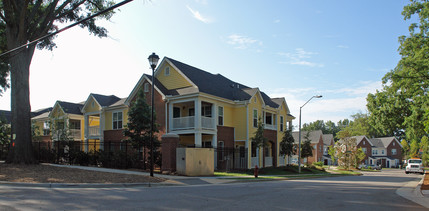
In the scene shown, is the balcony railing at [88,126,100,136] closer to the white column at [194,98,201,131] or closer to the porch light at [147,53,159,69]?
the white column at [194,98,201,131]

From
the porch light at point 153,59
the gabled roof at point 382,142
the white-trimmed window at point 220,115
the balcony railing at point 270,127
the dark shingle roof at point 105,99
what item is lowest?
the gabled roof at point 382,142

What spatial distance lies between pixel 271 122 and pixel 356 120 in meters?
85.4

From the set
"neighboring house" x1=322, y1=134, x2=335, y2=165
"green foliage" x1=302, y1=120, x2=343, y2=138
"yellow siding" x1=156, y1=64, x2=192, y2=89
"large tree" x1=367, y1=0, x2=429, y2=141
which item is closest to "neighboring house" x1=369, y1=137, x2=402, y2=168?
"neighboring house" x1=322, y1=134, x2=335, y2=165

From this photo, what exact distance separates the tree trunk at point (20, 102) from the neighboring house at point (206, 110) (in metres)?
9.64

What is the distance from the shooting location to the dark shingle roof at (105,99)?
34.0 m

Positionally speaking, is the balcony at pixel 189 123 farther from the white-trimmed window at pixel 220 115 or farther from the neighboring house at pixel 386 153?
the neighboring house at pixel 386 153

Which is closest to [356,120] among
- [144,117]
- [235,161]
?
[235,161]

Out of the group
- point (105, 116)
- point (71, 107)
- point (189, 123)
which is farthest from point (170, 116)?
point (71, 107)

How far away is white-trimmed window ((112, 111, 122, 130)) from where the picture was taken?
32.5m

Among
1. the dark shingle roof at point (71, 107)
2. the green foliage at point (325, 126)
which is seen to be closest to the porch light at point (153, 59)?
the dark shingle roof at point (71, 107)

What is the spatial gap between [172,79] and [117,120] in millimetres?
7472

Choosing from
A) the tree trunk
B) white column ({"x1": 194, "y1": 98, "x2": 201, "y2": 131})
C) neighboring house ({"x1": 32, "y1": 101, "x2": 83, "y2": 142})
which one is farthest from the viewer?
neighboring house ({"x1": 32, "y1": 101, "x2": 83, "y2": 142})

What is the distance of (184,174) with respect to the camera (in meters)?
19.0

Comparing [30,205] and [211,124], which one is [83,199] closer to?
[30,205]
